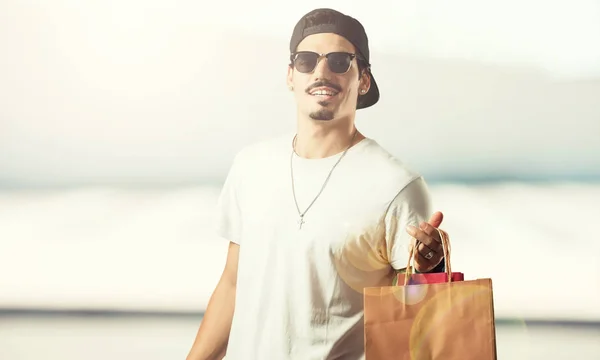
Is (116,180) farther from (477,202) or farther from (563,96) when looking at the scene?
(563,96)

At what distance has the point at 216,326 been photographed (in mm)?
1927

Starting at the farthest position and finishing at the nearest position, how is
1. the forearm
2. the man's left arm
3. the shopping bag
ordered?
the forearm < the man's left arm < the shopping bag

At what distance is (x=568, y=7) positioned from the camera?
2.03m

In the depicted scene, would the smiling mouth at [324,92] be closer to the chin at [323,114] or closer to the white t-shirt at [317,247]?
the chin at [323,114]

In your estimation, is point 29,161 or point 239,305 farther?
point 29,161

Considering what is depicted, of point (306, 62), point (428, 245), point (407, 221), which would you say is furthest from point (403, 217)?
point (306, 62)

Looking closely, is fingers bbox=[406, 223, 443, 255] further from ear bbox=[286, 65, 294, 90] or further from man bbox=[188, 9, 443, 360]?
ear bbox=[286, 65, 294, 90]

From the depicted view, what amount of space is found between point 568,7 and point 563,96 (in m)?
0.26

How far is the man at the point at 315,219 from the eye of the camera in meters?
1.82

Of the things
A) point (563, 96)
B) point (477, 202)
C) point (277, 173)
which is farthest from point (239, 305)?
point (563, 96)

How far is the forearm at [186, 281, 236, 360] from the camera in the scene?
192 cm

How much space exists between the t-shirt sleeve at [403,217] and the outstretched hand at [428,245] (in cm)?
19

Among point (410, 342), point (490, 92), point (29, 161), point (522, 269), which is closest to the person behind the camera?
point (410, 342)

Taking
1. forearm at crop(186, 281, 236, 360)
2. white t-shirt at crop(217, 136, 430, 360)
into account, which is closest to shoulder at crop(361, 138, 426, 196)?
white t-shirt at crop(217, 136, 430, 360)
